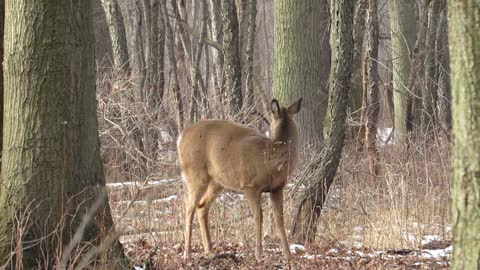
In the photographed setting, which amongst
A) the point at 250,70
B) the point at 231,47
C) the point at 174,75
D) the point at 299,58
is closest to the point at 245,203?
the point at 299,58

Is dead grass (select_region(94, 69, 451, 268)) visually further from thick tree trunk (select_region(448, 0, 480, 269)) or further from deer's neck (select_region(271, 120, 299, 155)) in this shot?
thick tree trunk (select_region(448, 0, 480, 269))

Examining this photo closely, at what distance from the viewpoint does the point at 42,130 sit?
18.5ft

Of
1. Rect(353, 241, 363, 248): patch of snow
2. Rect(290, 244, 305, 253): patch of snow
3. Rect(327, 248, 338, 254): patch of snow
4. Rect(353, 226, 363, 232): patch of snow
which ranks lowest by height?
Rect(353, 241, 363, 248): patch of snow

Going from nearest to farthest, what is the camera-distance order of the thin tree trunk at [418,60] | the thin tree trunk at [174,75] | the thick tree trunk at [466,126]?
the thick tree trunk at [466,126] → the thin tree trunk at [418,60] → the thin tree trunk at [174,75]

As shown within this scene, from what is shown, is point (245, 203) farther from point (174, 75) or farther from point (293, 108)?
point (174, 75)

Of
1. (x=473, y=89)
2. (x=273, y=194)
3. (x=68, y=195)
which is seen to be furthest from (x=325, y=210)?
(x=473, y=89)

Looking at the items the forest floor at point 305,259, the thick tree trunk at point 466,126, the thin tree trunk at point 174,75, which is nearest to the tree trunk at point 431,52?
the thin tree trunk at point 174,75

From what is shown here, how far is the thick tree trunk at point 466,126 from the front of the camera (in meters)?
3.81

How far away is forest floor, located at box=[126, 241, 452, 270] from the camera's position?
Answer: 6609mm

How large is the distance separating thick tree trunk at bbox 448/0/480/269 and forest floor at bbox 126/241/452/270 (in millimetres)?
2648

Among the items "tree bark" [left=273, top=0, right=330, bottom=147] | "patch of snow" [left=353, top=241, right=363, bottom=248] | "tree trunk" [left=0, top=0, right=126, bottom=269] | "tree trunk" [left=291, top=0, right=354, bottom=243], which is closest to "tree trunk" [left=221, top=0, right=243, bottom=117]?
"tree bark" [left=273, top=0, right=330, bottom=147]

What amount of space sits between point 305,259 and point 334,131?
5.78ft

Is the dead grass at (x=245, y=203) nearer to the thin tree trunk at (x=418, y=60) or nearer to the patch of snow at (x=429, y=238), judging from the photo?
the patch of snow at (x=429, y=238)

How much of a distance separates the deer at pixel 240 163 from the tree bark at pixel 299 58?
5426mm
